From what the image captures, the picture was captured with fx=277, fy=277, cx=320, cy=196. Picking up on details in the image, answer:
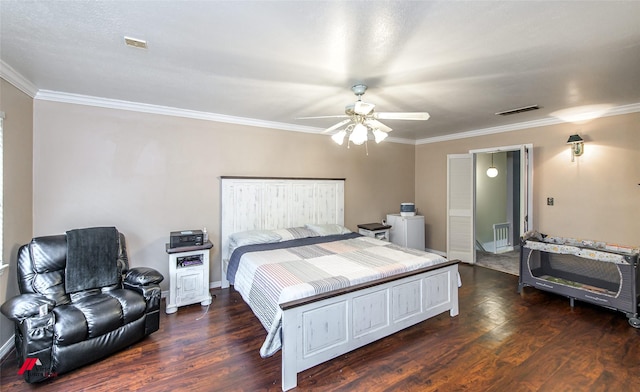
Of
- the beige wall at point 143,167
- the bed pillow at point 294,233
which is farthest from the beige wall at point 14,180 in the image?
the bed pillow at point 294,233

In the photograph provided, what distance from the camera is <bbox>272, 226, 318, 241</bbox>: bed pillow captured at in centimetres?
406

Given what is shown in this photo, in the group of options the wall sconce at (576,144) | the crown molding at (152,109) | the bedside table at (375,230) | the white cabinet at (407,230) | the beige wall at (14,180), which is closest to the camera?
the beige wall at (14,180)

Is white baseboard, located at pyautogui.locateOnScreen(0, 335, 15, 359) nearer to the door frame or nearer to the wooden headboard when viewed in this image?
the wooden headboard

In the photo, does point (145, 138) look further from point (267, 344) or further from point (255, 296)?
point (267, 344)

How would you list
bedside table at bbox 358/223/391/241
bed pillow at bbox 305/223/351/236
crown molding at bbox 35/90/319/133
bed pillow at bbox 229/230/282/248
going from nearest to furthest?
1. crown molding at bbox 35/90/319/133
2. bed pillow at bbox 229/230/282/248
3. bed pillow at bbox 305/223/351/236
4. bedside table at bbox 358/223/391/241

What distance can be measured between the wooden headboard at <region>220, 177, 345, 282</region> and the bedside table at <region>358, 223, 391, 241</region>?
0.48 meters

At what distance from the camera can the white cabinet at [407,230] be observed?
5535 mm

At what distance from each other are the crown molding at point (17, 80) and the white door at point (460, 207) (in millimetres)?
6032

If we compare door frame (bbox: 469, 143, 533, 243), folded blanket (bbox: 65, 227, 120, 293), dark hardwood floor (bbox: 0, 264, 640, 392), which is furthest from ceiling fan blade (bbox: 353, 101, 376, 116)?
door frame (bbox: 469, 143, 533, 243)

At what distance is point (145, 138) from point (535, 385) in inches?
184

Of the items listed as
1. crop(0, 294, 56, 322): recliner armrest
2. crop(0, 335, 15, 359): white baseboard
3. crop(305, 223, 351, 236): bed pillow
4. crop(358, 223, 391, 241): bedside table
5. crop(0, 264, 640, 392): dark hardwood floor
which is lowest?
crop(0, 264, 640, 392): dark hardwood floor

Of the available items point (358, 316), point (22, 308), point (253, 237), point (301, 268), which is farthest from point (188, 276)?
point (358, 316)

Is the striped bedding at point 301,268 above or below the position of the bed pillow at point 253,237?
below

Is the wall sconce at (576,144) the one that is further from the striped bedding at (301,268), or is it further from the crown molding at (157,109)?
the crown molding at (157,109)
